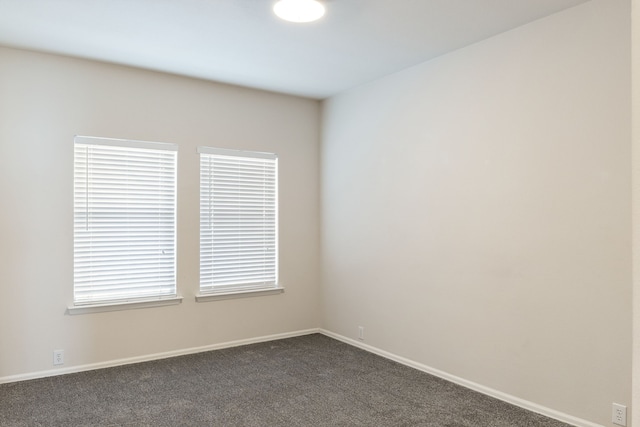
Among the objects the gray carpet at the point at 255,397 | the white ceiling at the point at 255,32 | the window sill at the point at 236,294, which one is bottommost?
the gray carpet at the point at 255,397

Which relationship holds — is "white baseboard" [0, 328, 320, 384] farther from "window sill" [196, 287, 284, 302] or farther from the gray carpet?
"window sill" [196, 287, 284, 302]

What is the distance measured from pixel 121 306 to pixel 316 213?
93.5 inches

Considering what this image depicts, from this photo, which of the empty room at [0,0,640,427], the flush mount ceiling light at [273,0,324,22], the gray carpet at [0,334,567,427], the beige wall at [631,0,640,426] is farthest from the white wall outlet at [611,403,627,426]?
the flush mount ceiling light at [273,0,324,22]

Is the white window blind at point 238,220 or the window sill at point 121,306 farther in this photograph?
the white window blind at point 238,220

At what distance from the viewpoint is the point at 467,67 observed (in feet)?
12.2

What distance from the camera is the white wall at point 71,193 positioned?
3785mm

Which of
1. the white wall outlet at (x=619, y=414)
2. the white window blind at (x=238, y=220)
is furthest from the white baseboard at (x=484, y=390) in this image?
the white window blind at (x=238, y=220)

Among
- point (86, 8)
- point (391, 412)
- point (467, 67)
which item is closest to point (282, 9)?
point (86, 8)

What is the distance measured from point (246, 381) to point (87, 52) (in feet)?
10.3

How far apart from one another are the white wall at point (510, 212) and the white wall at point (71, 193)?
3.07 ft

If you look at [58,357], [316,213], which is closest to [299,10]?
[316,213]

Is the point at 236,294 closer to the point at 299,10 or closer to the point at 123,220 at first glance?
the point at 123,220

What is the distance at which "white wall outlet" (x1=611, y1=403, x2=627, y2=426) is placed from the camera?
2733mm

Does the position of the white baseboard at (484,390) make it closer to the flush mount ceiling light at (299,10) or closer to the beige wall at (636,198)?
the beige wall at (636,198)
